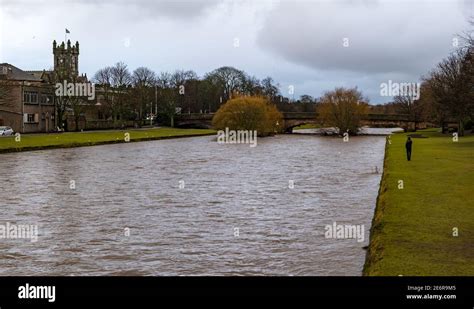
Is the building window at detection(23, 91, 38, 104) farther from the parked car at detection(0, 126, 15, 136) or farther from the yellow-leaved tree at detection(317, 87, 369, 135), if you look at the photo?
the yellow-leaved tree at detection(317, 87, 369, 135)

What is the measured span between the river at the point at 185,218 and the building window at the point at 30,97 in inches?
2184

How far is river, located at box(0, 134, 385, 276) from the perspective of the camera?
1552 cm

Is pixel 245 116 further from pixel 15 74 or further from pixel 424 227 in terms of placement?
pixel 424 227

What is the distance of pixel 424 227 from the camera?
16359 millimetres

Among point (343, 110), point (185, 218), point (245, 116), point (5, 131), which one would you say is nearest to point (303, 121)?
point (343, 110)

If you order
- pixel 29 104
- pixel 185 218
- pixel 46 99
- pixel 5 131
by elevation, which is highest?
pixel 46 99

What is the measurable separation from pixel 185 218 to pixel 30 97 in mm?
79730

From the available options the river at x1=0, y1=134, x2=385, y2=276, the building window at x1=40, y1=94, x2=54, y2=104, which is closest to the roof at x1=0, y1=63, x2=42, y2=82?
the building window at x1=40, y1=94, x2=54, y2=104

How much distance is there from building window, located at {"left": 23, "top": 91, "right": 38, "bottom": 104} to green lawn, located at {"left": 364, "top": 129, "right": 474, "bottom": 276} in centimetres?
7556

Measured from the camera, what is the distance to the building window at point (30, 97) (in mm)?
93375

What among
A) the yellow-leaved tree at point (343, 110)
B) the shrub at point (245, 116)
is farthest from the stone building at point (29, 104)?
the yellow-leaved tree at point (343, 110)

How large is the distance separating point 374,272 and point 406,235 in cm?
376

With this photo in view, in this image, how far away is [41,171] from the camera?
39.0 m
